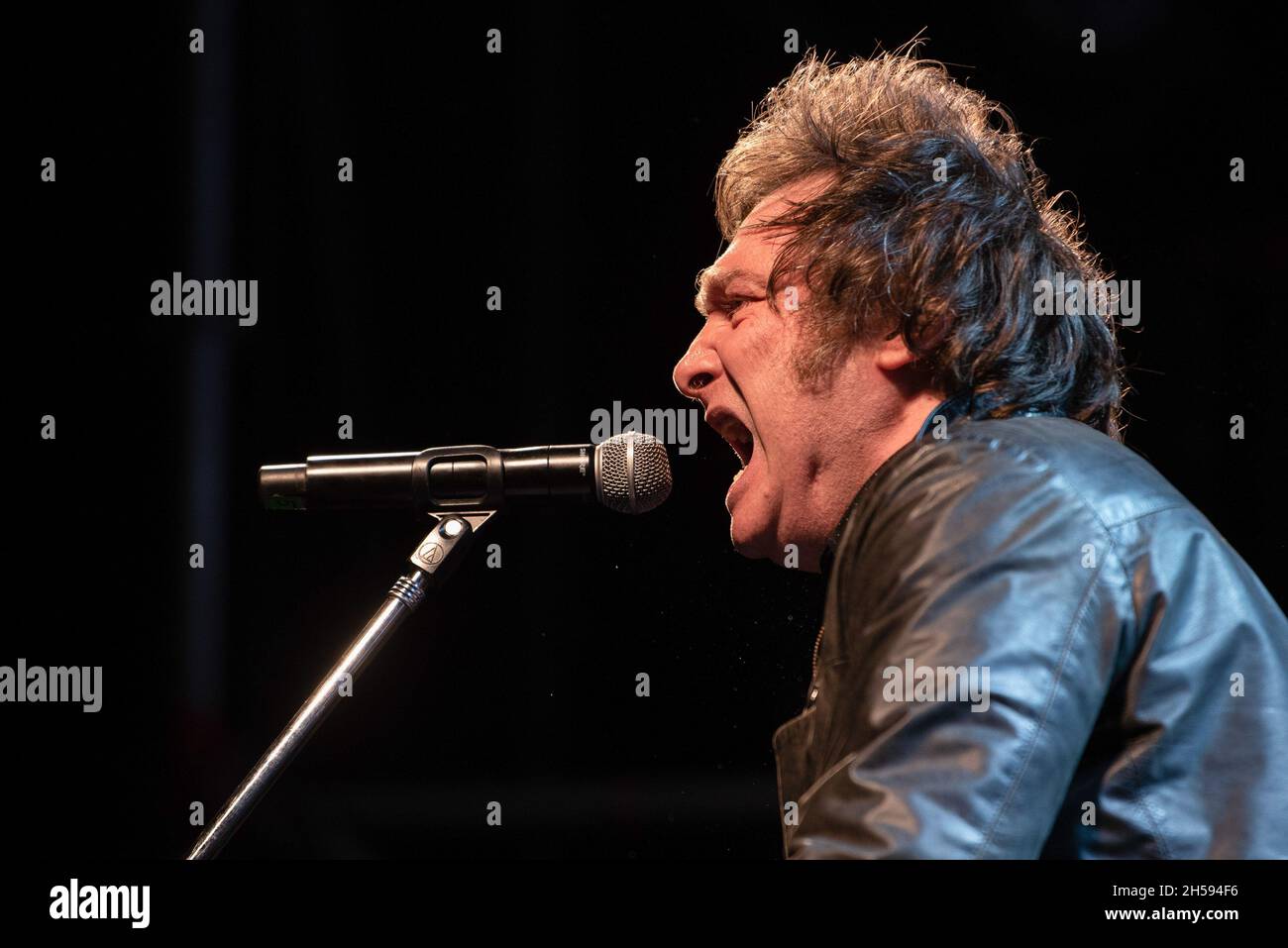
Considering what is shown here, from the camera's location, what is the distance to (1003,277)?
4.79 feet

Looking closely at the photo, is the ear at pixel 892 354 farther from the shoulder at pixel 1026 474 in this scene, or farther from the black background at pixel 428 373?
the black background at pixel 428 373

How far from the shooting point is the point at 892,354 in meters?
1.42

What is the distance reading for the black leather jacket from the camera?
2.79 ft

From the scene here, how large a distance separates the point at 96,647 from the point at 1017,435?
6.84ft

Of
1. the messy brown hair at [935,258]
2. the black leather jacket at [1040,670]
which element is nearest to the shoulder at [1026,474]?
the black leather jacket at [1040,670]

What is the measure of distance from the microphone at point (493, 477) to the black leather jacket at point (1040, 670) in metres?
0.41

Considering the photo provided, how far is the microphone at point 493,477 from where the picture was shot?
1.46m

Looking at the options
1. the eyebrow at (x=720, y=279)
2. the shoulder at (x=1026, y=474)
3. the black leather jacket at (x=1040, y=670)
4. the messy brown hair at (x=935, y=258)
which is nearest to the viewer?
the black leather jacket at (x=1040, y=670)

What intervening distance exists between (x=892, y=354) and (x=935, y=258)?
0.14 m
